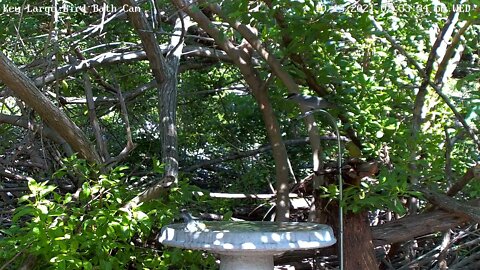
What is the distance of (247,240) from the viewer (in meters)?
3.38

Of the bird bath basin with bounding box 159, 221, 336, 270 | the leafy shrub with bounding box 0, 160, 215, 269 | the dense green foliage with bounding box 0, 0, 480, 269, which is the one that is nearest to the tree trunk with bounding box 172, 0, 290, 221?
the dense green foliage with bounding box 0, 0, 480, 269

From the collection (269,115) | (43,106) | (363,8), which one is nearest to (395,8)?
(363,8)

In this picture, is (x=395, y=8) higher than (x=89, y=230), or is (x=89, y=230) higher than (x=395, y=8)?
(x=395, y=8)

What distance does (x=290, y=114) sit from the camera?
5.36 metres

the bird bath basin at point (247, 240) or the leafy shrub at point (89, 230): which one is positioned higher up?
the leafy shrub at point (89, 230)

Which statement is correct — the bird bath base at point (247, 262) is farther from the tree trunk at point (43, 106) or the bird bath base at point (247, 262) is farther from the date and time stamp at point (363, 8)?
the date and time stamp at point (363, 8)

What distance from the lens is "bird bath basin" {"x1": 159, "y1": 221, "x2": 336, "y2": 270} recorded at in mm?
3377

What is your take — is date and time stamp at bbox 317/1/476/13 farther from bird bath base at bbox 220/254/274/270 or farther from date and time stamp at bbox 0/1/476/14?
bird bath base at bbox 220/254/274/270

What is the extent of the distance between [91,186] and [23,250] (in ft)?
2.29

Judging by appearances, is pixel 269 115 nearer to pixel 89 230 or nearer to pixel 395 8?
pixel 395 8

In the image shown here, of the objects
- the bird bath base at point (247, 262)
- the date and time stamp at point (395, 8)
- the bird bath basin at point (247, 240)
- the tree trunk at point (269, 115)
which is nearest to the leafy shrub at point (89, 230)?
the bird bath basin at point (247, 240)

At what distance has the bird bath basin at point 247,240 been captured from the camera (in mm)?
3377

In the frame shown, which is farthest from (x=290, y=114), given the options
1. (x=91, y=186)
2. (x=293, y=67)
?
(x=91, y=186)

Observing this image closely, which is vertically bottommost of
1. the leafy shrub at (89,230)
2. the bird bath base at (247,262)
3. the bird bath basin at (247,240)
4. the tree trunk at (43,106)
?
the bird bath base at (247,262)
